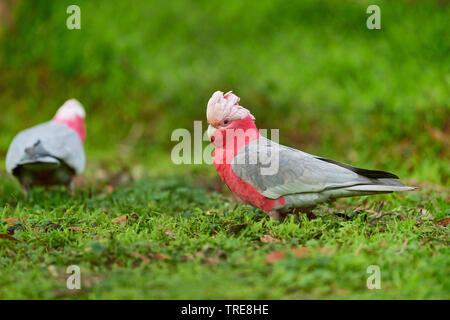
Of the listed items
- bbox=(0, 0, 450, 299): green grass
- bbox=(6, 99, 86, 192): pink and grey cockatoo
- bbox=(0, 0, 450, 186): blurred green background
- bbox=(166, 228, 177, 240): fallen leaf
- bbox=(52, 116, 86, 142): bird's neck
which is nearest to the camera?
bbox=(0, 0, 450, 299): green grass

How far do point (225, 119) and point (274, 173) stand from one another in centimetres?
58

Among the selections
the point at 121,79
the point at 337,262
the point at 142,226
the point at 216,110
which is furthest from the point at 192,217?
the point at 121,79

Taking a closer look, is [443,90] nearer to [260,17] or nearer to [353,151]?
[353,151]

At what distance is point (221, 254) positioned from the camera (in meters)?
3.11

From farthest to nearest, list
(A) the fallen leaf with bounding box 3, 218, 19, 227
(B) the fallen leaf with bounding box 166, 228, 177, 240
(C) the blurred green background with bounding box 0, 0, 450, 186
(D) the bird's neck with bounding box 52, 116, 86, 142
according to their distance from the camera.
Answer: (C) the blurred green background with bounding box 0, 0, 450, 186, (D) the bird's neck with bounding box 52, 116, 86, 142, (A) the fallen leaf with bounding box 3, 218, 19, 227, (B) the fallen leaf with bounding box 166, 228, 177, 240

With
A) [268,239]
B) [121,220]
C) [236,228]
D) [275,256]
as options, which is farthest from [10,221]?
[275,256]

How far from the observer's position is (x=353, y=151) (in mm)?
6832

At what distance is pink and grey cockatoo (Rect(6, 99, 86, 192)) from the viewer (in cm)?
480

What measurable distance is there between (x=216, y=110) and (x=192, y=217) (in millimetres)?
887

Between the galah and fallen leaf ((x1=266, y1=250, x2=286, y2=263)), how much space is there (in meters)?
0.74

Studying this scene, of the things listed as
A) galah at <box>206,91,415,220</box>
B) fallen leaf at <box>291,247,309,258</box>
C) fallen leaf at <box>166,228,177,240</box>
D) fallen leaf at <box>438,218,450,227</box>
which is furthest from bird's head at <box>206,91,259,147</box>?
fallen leaf at <box>438,218,450,227</box>

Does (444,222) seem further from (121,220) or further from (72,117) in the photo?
(72,117)

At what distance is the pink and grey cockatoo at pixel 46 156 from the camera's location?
480cm

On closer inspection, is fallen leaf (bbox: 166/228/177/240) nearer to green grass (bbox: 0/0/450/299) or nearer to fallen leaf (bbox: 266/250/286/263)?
green grass (bbox: 0/0/450/299)
